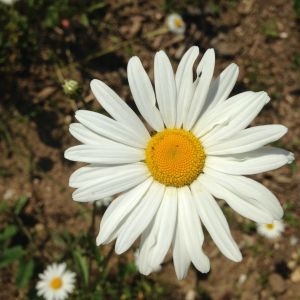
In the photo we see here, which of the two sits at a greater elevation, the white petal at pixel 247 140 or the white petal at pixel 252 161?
the white petal at pixel 247 140

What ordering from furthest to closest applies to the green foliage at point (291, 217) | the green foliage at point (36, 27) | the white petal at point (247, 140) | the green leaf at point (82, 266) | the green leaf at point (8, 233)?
the green foliage at point (291, 217)
the green foliage at point (36, 27)
the green leaf at point (8, 233)
the green leaf at point (82, 266)
the white petal at point (247, 140)

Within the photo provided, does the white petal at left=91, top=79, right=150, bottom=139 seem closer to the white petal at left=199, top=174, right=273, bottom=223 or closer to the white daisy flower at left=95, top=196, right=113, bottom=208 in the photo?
the white petal at left=199, top=174, right=273, bottom=223

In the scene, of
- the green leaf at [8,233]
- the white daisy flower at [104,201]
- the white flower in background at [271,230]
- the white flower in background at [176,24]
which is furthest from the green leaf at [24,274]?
the white flower in background at [176,24]

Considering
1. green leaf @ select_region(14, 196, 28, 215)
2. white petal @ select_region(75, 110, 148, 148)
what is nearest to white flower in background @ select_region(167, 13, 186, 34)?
green leaf @ select_region(14, 196, 28, 215)

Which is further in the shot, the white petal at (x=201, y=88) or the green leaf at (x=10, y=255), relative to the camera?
the green leaf at (x=10, y=255)

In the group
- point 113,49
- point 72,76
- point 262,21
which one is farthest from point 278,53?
point 72,76

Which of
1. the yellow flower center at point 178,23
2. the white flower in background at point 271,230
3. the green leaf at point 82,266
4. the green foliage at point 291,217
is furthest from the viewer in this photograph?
the yellow flower center at point 178,23

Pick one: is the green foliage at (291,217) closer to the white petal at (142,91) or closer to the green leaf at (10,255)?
the white petal at (142,91)
